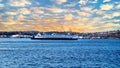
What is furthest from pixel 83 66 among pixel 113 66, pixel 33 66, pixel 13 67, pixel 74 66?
pixel 13 67

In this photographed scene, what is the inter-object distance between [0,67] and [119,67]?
18910 mm

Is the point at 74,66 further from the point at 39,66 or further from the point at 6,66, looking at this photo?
the point at 6,66

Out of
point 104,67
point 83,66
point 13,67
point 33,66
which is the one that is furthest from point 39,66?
point 104,67

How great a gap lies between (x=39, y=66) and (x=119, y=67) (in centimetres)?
1293

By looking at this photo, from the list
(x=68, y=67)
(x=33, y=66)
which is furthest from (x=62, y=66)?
(x=33, y=66)

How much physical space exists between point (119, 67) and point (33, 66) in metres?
14.0

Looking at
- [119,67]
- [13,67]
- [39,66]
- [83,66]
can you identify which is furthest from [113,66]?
[13,67]

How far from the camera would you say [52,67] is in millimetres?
46656

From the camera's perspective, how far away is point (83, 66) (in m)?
48.6

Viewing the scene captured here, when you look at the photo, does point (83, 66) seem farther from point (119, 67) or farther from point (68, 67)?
point (119, 67)

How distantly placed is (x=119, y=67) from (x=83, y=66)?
587 cm

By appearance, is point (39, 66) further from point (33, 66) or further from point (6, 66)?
point (6, 66)

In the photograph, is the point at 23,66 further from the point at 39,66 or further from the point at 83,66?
the point at 83,66

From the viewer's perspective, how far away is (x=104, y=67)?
156 feet
